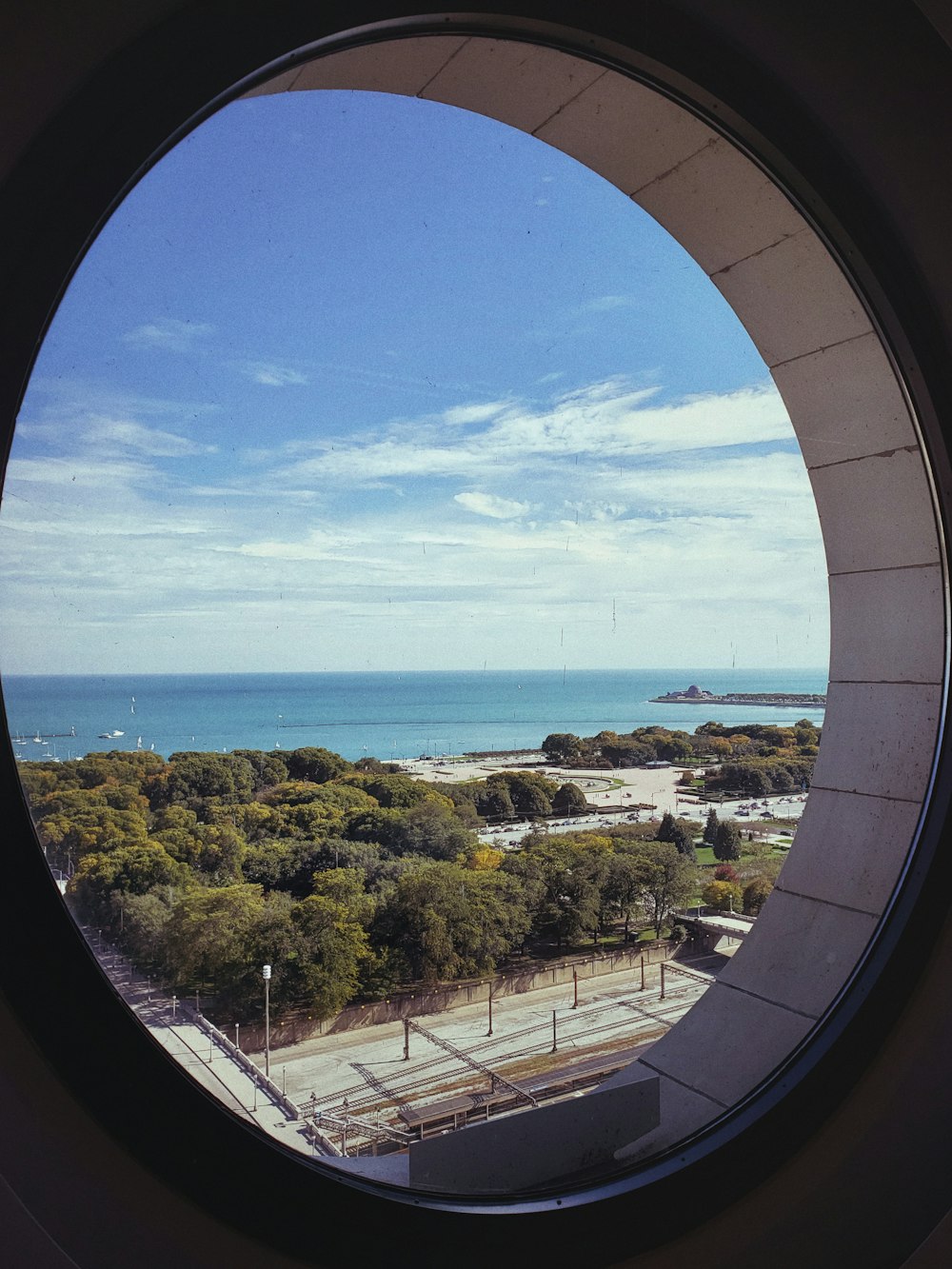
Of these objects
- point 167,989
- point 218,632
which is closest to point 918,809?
point 167,989

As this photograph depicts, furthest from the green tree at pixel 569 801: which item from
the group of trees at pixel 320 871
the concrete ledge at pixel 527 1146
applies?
the concrete ledge at pixel 527 1146

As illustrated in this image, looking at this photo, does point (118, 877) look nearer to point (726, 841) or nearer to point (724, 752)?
point (724, 752)

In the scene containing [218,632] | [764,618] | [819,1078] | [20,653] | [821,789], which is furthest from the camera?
[764,618]


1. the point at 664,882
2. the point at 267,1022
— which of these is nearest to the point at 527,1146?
the point at 267,1022

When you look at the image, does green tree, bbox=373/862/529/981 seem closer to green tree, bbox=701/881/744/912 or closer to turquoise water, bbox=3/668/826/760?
turquoise water, bbox=3/668/826/760

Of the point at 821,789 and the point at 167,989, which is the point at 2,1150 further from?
the point at 821,789

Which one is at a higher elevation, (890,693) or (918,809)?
(890,693)
